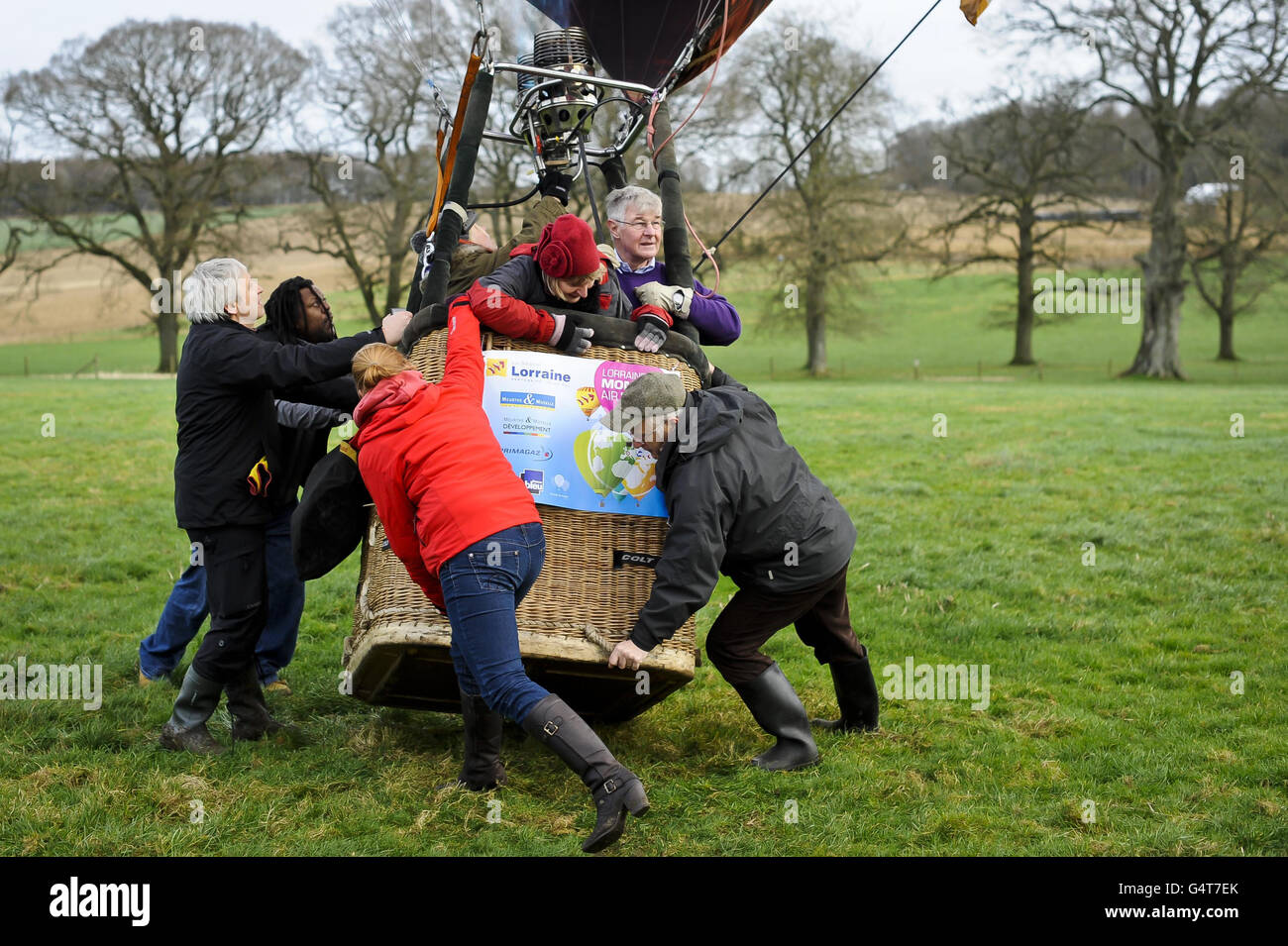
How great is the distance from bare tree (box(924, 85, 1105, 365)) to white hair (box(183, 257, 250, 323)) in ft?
112

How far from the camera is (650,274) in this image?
17.3ft

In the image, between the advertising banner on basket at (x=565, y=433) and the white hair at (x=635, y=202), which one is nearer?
the advertising banner on basket at (x=565, y=433)

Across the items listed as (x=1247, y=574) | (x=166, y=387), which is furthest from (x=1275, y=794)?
(x=166, y=387)

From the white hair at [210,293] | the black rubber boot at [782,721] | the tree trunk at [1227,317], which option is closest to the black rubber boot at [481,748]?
the black rubber boot at [782,721]

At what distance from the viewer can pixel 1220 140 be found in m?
30.9

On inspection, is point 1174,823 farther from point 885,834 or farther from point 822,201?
point 822,201

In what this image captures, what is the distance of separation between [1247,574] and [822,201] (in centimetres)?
2968

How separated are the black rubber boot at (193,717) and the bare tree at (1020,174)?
114ft

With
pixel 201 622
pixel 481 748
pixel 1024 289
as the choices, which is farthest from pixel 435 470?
pixel 1024 289

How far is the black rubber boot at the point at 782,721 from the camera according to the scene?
185 inches

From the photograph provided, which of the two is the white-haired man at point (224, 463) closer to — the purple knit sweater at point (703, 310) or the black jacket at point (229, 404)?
the black jacket at point (229, 404)

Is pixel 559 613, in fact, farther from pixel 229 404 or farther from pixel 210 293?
pixel 210 293

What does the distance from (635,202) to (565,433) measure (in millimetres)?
1223

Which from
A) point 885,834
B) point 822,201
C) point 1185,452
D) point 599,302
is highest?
point 822,201
